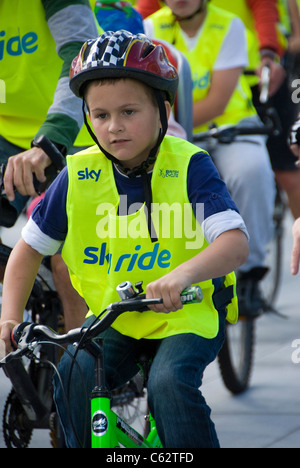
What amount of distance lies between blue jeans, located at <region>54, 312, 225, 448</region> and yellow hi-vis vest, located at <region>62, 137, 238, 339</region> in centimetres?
5

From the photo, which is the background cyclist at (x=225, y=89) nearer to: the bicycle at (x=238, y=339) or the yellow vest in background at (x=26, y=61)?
the bicycle at (x=238, y=339)

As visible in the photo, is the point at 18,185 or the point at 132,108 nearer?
the point at 132,108

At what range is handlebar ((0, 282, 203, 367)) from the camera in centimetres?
259

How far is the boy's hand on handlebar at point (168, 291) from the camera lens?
8.47ft

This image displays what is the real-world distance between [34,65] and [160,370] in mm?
1620

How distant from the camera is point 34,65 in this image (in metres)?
3.94

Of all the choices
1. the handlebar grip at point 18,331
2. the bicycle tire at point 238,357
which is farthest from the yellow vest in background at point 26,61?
the bicycle tire at point 238,357

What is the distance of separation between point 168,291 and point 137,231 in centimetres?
52

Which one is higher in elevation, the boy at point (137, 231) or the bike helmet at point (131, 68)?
the bike helmet at point (131, 68)

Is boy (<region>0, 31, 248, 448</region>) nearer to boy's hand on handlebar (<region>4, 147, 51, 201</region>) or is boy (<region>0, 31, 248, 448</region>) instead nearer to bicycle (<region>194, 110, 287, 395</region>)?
boy's hand on handlebar (<region>4, 147, 51, 201</region>)

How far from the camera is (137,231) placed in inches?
121

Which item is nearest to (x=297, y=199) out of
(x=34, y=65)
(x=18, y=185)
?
(x=34, y=65)

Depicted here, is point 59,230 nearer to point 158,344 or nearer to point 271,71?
point 158,344

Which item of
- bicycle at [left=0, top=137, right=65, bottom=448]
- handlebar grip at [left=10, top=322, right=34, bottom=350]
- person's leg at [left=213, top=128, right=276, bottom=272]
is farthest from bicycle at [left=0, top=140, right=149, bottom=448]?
person's leg at [left=213, top=128, right=276, bottom=272]
